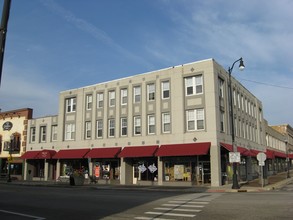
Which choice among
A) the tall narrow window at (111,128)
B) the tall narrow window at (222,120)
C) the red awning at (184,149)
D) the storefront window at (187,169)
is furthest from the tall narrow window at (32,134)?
the tall narrow window at (222,120)

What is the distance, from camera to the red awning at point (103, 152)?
35591 mm

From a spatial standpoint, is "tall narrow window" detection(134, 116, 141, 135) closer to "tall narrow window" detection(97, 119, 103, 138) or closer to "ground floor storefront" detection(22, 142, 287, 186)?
"ground floor storefront" detection(22, 142, 287, 186)

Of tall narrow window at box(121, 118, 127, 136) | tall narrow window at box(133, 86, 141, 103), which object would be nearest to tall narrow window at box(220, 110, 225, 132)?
tall narrow window at box(133, 86, 141, 103)

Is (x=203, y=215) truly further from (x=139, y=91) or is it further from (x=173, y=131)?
(x=139, y=91)

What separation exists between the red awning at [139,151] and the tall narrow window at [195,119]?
3.98 meters

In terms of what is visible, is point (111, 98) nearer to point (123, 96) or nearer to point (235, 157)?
point (123, 96)

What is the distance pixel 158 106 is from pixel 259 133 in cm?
2070

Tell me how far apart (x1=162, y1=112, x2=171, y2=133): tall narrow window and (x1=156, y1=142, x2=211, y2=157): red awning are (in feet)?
5.67

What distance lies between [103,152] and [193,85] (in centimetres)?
1195

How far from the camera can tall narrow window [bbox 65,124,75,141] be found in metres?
41.6

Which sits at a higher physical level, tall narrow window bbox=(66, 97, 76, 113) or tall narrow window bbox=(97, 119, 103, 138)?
tall narrow window bbox=(66, 97, 76, 113)

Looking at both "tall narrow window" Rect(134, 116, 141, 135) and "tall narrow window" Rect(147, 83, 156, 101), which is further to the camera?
"tall narrow window" Rect(134, 116, 141, 135)

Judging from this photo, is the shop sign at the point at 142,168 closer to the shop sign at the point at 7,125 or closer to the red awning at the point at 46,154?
the red awning at the point at 46,154

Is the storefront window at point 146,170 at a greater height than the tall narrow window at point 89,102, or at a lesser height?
lesser
